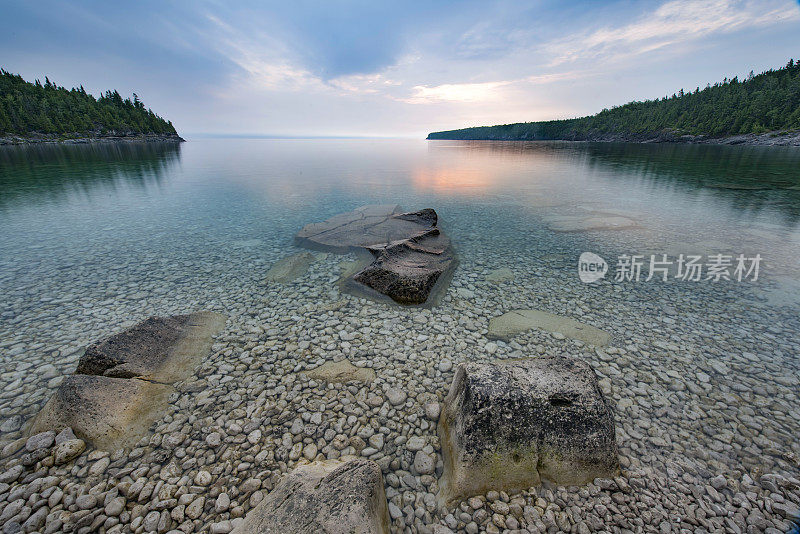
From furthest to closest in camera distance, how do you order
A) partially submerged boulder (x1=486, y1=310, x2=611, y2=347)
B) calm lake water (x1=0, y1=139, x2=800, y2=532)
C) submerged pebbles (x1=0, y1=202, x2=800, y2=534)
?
partially submerged boulder (x1=486, y1=310, x2=611, y2=347) → calm lake water (x1=0, y1=139, x2=800, y2=532) → submerged pebbles (x1=0, y1=202, x2=800, y2=534)

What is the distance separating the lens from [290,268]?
12.8 m

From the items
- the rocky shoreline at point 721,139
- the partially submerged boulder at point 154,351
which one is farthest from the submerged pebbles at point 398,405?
the rocky shoreline at point 721,139

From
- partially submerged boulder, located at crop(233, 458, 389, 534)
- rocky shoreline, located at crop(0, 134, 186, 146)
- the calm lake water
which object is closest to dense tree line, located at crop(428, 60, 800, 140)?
the calm lake water

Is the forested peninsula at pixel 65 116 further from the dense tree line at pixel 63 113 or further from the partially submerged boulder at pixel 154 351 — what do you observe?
the partially submerged boulder at pixel 154 351

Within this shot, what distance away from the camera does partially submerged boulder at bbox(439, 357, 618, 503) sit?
467 centimetres

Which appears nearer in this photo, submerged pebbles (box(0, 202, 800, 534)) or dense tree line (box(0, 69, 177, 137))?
submerged pebbles (box(0, 202, 800, 534))

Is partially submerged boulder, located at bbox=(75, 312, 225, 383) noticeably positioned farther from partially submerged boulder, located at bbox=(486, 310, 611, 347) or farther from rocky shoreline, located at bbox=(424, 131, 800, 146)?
rocky shoreline, located at bbox=(424, 131, 800, 146)

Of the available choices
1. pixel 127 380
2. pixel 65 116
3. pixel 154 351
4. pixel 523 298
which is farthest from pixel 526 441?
pixel 65 116

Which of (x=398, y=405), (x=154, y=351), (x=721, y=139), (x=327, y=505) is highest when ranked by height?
(x=721, y=139)

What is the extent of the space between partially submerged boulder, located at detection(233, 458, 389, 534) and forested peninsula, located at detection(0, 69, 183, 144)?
17514 cm

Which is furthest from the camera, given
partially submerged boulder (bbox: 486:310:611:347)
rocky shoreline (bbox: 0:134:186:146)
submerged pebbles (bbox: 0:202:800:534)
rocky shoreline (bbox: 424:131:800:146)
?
rocky shoreline (bbox: 0:134:186:146)

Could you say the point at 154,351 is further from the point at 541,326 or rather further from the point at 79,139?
the point at 79,139

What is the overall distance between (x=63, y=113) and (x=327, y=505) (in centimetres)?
21348

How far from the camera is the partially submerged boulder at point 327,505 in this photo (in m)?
3.57
